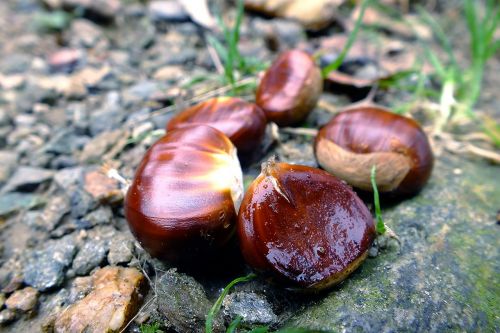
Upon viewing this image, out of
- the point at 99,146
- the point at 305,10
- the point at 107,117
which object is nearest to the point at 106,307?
the point at 99,146

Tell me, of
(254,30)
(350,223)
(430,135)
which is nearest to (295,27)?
(254,30)

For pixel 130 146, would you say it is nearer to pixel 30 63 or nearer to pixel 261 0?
pixel 30 63

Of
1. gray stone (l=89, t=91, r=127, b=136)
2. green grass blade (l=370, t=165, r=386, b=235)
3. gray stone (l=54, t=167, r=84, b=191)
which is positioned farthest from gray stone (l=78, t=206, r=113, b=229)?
green grass blade (l=370, t=165, r=386, b=235)

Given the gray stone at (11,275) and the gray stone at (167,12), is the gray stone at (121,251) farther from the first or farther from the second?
the gray stone at (167,12)

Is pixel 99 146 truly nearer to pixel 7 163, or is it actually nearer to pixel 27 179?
pixel 27 179

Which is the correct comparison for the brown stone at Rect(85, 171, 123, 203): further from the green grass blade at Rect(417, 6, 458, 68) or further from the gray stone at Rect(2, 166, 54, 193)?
the green grass blade at Rect(417, 6, 458, 68)
